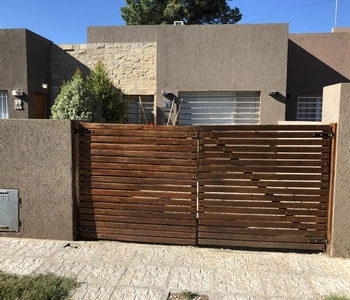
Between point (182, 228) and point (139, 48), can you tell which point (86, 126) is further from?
point (139, 48)

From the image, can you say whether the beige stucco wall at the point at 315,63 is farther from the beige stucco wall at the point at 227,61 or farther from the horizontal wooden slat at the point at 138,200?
the horizontal wooden slat at the point at 138,200

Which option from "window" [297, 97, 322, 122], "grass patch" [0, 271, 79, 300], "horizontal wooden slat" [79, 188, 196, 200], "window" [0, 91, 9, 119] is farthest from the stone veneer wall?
"grass patch" [0, 271, 79, 300]

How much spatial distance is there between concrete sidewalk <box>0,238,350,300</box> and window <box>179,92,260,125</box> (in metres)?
8.03

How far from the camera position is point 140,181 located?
498 cm

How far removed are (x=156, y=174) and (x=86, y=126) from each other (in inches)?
49.8

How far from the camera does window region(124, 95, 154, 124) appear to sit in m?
13.4

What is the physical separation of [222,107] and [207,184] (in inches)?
312

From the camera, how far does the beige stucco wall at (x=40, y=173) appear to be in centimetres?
505

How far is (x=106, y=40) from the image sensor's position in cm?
1530

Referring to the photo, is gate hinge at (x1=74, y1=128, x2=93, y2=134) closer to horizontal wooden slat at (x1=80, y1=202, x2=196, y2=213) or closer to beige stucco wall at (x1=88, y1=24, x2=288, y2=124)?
horizontal wooden slat at (x1=80, y1=202, x2=196, y2=213)

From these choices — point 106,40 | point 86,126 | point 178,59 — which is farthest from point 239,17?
point 86,126

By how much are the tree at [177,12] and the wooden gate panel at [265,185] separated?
21.3m

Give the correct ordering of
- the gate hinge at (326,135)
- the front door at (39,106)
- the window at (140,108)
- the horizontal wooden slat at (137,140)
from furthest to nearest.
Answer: the window at (140,108)
the front door at (39,106)
the horizontal wooden slat at (137,140)
the gate hinge at (326,135)

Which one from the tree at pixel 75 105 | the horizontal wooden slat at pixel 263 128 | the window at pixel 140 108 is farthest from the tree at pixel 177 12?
the horizontal wooden slat at pixel 263 128
